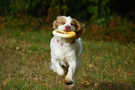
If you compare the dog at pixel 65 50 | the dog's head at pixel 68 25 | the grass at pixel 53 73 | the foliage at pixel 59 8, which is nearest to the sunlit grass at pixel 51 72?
the grass at pixel 53 73

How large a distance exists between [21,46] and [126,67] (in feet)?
10.1

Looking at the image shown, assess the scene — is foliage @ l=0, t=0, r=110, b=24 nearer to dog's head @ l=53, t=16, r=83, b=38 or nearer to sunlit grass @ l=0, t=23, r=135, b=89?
sunlit grass @ l=0, t=23, r=135, b=89

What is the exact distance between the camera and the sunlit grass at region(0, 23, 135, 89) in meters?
4.51

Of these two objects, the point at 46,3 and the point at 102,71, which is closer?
the point at 102,71

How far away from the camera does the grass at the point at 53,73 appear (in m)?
4.50

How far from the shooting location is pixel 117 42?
31.5 ft

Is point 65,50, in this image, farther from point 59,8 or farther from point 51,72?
point 59,8

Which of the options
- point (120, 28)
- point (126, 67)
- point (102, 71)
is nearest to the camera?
point (102, 71)

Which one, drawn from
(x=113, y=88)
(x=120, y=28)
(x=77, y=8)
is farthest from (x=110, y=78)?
(x=77, y=8)

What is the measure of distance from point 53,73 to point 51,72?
68mm

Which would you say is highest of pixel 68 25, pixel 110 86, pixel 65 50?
pixel 68 25

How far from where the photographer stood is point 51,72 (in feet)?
17.3

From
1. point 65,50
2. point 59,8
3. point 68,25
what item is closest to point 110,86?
point 65,50

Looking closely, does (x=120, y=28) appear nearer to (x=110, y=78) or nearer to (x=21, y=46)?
(x=21, y=46)
